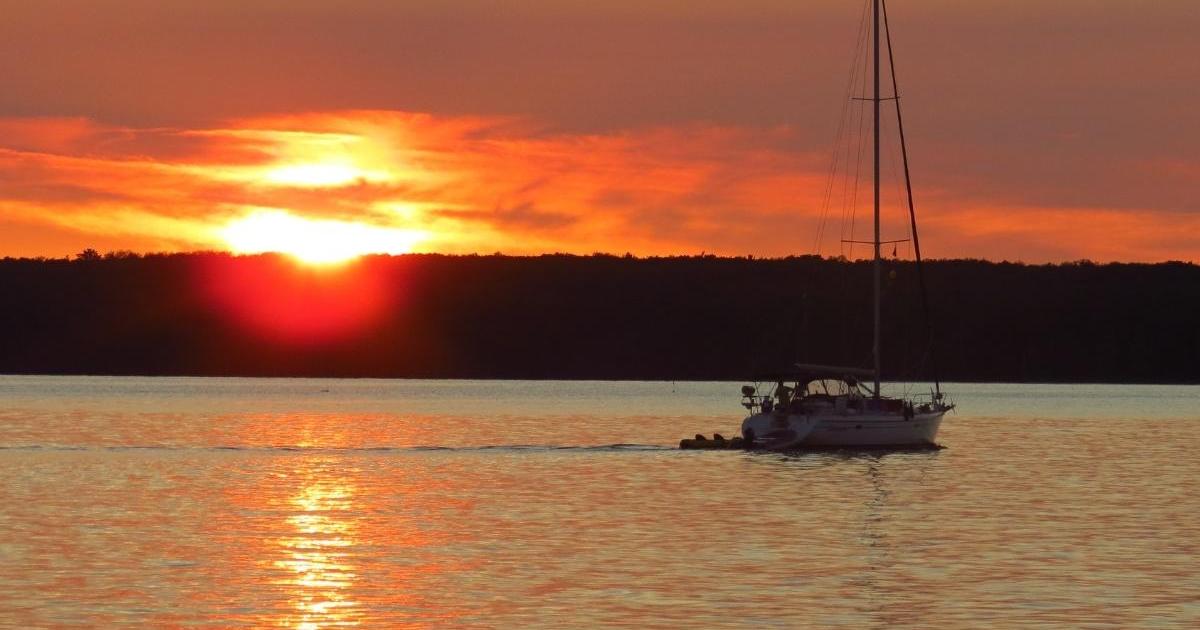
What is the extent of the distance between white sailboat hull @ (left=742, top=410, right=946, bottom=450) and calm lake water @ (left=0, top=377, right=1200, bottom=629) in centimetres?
99

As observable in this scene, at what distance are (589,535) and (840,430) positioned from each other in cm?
2904

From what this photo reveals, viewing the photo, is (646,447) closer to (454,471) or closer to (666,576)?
(454,471)

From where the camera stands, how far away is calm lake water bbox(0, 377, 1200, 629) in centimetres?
3070

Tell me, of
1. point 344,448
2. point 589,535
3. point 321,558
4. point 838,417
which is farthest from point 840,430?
point 321,558

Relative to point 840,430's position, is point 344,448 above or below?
below

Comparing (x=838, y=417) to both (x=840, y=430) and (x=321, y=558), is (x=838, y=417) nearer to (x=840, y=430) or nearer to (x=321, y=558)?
(x=840, y=430)

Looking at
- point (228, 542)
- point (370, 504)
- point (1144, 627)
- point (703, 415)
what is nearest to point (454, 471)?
point (370, 504)

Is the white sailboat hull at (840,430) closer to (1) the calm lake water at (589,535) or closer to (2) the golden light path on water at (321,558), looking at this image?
(1) the calm lake water at (589,535)

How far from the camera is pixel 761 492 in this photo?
5450 centimetres

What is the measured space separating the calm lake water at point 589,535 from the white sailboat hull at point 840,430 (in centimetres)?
99

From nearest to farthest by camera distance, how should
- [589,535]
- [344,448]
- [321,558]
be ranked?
[321,558]
[589,535]
[344,448]

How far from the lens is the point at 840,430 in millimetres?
69500

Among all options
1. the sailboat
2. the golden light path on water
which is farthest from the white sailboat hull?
the golden light path on water

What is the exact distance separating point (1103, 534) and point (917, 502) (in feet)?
31.5
